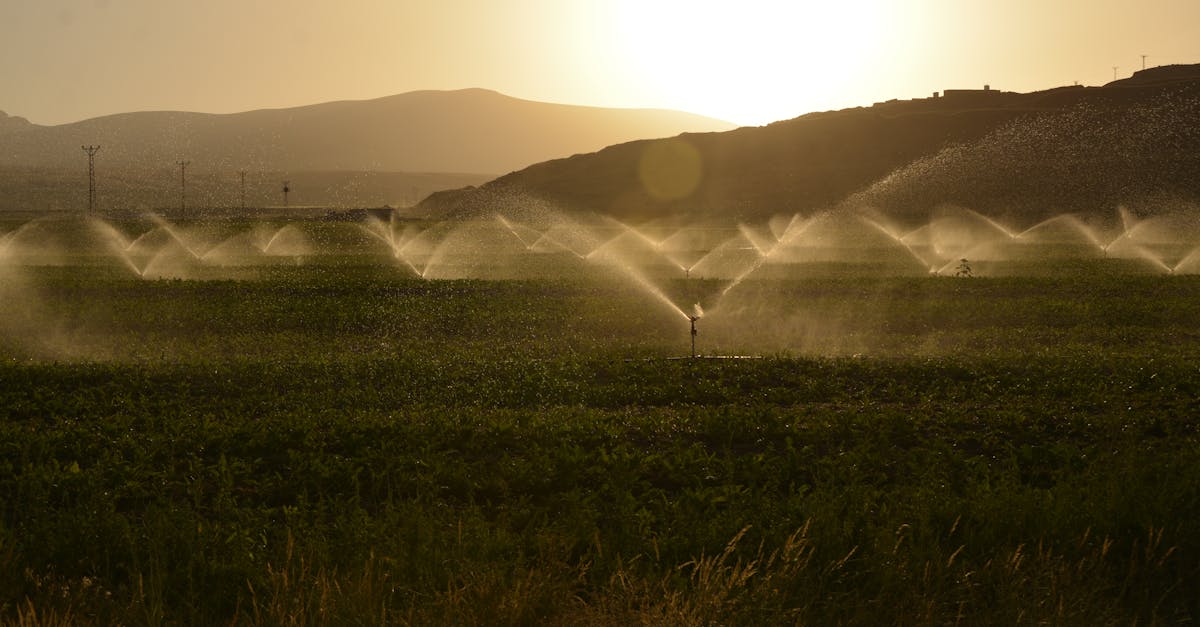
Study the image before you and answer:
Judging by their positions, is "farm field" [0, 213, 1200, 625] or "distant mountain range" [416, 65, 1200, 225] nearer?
"farm field" [0, 213, 1200, 625]

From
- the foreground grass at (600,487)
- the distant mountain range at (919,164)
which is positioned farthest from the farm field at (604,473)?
the distant mountain range at (919,164)

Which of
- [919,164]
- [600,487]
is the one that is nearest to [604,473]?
[600,487]

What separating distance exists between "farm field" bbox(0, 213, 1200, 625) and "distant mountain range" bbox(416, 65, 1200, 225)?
7429cm

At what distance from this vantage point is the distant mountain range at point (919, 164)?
94000 millimetres

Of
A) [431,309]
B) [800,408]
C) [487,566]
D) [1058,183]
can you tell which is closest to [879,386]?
[800,408]

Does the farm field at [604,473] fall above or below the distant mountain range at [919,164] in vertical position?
below

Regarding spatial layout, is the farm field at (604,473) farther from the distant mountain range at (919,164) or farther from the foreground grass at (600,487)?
the distant mountain range at (919,164)

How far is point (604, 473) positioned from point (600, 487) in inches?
11.3

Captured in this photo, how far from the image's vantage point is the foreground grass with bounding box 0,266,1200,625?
7.02m

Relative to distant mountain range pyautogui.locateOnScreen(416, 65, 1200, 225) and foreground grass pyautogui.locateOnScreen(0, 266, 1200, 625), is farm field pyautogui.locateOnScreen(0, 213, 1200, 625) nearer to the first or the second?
foreground grass pyautogui.locateOnScreen(0, 266, 1200, 625)

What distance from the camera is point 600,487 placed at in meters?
10.8

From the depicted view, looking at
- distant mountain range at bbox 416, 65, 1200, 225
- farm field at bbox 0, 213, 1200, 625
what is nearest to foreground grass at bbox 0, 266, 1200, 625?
farm field at bbox 0, 213, 1200, 625

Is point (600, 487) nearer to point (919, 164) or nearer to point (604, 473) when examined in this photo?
point (604, 473)

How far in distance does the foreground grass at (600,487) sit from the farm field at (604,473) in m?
0.04
